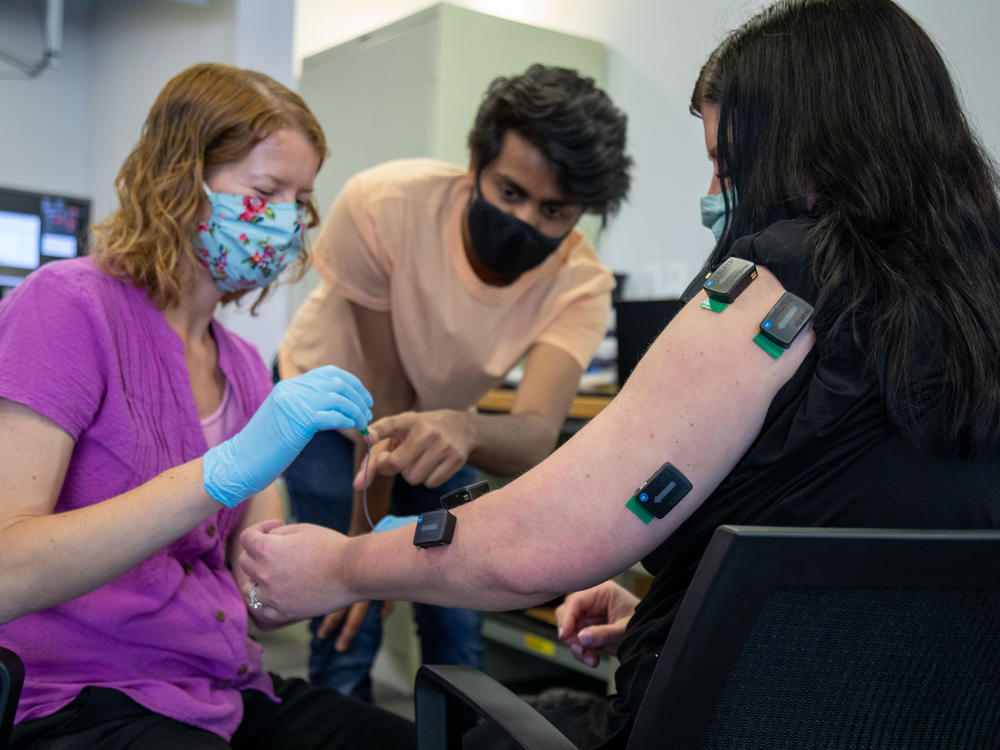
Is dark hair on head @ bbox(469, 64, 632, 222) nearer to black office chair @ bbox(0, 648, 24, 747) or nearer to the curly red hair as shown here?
the curly red hair

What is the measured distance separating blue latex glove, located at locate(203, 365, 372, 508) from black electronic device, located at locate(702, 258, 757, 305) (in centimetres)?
46

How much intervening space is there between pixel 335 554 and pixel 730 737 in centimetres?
51

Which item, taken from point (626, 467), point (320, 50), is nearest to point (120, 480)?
point (626, 467)

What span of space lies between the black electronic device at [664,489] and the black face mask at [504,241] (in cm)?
115

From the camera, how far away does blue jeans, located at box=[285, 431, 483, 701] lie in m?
2.01

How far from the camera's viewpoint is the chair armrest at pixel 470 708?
2.49 feet

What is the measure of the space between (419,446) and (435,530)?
0.62 meters

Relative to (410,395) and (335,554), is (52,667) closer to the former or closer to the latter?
(335,554)

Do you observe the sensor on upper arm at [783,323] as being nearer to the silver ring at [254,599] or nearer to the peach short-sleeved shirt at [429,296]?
the silver ring at [254,599]

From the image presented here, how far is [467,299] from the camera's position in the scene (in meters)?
1.98

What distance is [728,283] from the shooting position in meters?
0.79

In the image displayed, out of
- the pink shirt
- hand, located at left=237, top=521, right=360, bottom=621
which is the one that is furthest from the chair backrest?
the pink shirt

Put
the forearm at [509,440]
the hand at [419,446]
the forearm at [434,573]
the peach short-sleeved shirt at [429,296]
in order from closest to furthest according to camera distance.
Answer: the forearm at [434,573] → the hand at [419,446] → the forearm at [509,440] → the peach short-sleeved shirt at [429,296]

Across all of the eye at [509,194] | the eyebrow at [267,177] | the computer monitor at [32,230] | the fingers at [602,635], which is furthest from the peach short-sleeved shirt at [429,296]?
the computer monitor at [32,230]
